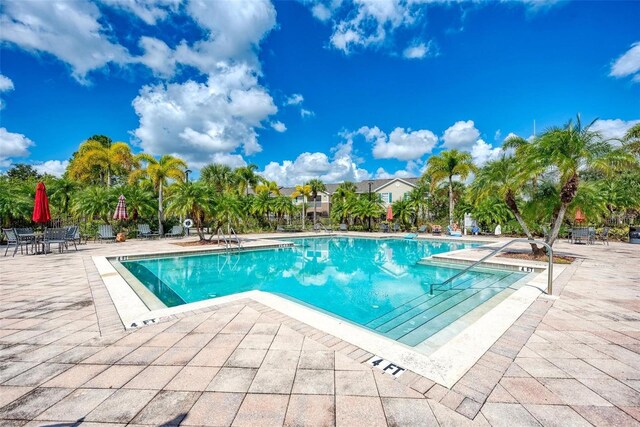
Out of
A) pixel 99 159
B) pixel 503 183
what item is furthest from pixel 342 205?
pixel 99 159

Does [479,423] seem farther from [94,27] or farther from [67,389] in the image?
[94,27]

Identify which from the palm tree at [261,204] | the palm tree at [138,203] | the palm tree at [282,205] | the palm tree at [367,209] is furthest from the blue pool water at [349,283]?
the palm tree at [261,204]

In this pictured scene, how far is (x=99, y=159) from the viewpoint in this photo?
2388cm

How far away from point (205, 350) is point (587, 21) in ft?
54.2

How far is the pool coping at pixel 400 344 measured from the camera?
282 centimetres

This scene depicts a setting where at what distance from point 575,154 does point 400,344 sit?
8881 mm

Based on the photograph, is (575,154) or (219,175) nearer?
(575,154)

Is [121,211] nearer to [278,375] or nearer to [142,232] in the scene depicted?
[142,232]

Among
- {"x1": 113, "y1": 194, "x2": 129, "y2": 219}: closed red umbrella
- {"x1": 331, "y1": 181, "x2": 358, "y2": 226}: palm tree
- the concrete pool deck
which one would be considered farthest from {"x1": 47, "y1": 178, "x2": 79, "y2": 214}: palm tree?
{"x1": 331, "y1": 181, "x2": 358, "y2": 226}: palm tree

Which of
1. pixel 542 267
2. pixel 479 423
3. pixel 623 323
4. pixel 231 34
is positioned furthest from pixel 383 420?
pixel 231 34

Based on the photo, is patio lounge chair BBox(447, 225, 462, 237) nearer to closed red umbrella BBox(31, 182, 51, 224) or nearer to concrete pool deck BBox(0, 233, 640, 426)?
concrete pool deck BBox(0, 233, 640, 426)

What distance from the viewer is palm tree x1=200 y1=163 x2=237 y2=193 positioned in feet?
99.2

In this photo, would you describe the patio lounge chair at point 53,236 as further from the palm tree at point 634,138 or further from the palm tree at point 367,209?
the palm tree at point 634,138

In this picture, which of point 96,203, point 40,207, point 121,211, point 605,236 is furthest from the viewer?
point 96,203
